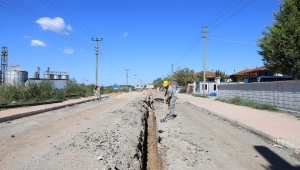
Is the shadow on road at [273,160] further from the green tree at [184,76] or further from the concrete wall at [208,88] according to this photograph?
the green tree at [184,76]

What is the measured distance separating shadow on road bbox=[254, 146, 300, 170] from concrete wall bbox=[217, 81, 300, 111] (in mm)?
7241

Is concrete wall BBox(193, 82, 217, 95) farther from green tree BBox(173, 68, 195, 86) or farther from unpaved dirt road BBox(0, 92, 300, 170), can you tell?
unpaved dirt road BBox(0, 92, 300, 170)

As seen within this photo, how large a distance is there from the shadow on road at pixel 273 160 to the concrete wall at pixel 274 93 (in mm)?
7241

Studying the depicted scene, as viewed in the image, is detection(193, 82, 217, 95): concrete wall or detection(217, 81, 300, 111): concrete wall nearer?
detection(217, 81, 300, 111): concrete wall

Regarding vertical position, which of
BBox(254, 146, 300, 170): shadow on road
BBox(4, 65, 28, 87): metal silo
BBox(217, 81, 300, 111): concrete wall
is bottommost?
BBox(254, 146, 300, 170): shadow on road

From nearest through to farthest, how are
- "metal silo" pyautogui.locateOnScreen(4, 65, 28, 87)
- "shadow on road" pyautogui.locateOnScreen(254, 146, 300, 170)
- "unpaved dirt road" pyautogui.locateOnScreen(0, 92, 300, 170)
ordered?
"unpaved dirt road" pyautogui.locateOnScreen(0, 92, 300, 170) → "shadow on road" pyautogui.locateOnScreen(254, 146, 300, 170) → "metal silo" pyautogui.locateOnScreen(4, 65, 28, 87)

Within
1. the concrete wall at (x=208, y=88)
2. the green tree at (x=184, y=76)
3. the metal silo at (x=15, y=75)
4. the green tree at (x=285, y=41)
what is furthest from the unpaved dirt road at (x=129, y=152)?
the green tree at (x=184, y=76)

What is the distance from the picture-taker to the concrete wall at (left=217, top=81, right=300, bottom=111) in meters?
12.9

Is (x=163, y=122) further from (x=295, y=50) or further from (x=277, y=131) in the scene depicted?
(x=295, y=50)

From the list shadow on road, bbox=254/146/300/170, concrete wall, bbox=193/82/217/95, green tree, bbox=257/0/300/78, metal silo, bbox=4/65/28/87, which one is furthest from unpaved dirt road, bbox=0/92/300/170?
metal silo, bbox=4/65/28/87

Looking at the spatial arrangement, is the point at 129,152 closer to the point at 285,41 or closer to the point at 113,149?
the point at 113,149

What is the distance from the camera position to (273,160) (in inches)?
217

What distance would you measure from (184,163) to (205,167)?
46cm

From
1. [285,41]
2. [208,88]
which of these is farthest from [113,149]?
[208,88]
